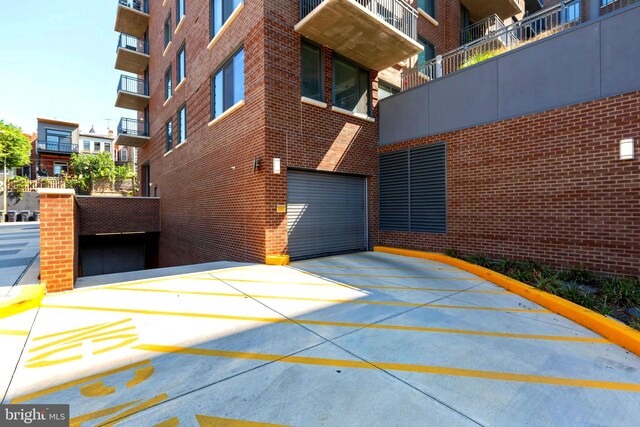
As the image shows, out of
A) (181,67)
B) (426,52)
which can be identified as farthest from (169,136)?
(426,52)

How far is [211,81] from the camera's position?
1112cm

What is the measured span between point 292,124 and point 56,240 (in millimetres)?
6038

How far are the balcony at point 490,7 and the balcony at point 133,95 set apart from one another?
20.5m

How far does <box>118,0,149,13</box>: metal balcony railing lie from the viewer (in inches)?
768

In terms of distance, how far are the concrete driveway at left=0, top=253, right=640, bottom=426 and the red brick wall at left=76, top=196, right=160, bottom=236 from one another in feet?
36.3

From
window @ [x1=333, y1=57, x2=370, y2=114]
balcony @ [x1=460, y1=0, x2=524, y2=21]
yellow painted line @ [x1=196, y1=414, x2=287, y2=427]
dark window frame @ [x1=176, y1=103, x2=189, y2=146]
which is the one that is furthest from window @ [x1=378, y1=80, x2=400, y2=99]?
yellow painted line @ [x1=196, y1=414, x2=287, y2=427]

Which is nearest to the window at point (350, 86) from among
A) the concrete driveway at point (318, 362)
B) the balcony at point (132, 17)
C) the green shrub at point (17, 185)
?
the concrete driveway at point (318, 362)

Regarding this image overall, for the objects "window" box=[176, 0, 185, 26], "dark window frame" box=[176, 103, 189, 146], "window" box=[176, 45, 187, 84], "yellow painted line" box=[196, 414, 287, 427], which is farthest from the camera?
"window" box=[176, 0, 185, 26]

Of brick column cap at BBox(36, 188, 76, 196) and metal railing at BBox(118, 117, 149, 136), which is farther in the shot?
metal railing at BBox(118, 117, 149, 136)

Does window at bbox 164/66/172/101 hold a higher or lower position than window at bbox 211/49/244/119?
higher

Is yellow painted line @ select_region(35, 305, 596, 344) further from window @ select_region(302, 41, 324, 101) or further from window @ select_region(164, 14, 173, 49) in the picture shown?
window @ select_region(164, 14, 173, 49)

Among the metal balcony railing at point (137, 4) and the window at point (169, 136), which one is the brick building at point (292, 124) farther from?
the metal balcony railing at point (137, 4)

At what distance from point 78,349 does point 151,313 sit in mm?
1112

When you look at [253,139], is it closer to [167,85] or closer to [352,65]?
[352,65]
